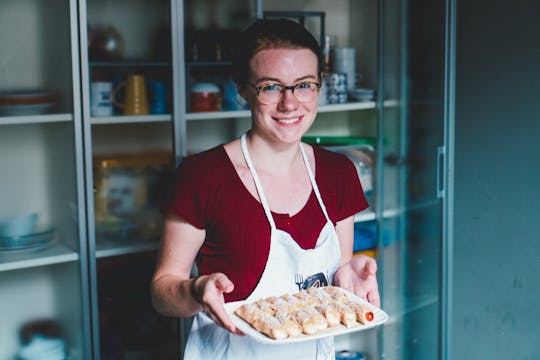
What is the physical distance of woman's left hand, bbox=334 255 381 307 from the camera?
1.65 m

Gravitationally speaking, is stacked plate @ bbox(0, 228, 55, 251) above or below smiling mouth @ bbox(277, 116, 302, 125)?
below

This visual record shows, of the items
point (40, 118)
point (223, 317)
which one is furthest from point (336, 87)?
point (223, 317)

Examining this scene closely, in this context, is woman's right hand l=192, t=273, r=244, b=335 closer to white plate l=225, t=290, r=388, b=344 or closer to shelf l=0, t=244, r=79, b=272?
white plate l=225, t=290, r=388, b=344

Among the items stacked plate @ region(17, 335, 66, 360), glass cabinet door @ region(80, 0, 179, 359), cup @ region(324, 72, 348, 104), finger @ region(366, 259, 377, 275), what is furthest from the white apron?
cup @ region(324, 72, 348, 104)

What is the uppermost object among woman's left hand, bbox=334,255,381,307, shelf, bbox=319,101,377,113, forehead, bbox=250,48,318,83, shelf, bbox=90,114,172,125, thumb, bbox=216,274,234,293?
forehead, bbox=250,48,318,83

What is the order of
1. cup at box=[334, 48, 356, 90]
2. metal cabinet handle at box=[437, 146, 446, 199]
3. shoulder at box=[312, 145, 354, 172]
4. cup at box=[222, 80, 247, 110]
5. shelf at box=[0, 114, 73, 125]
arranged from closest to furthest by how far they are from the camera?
1. shoulder at box=[312, 145, 354, 172]
2. shelf at box=[0, 114, 73, 125]
3. cup at box=[222, 80, 247, 110]
4. metal cabinet handle at box=[437, 146, 446, 199]
5. cup at box=[334, 48, 356, 90]

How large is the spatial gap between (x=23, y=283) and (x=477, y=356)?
178 centimetres

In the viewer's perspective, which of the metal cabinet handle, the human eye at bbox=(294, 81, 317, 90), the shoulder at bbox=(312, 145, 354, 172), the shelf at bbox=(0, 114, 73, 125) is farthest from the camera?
the metal cabinet handle

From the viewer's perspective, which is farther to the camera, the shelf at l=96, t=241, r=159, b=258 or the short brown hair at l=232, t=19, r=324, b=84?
the shelf at l=96, t=241, r=159, b=258

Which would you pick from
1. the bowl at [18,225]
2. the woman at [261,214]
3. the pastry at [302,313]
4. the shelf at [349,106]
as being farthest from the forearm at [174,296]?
the shelf at [349,106]

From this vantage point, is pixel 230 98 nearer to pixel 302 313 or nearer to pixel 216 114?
pixel 216 114

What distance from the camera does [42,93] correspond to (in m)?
2.14

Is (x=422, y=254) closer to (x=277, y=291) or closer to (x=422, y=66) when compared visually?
(x=422, y=66)

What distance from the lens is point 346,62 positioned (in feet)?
9.56
